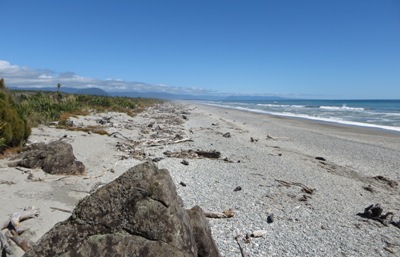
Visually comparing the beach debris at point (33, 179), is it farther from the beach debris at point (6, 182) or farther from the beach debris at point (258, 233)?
the beach debris at point (258, 233)

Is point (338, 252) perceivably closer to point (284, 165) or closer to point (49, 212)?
point (49, 212)

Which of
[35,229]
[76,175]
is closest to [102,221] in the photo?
Result: [35,229]

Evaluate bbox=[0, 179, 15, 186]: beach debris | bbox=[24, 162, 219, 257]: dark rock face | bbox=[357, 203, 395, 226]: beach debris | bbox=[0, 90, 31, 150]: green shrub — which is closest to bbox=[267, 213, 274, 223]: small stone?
bbox=[357, 203, 395, 226]: beach debris

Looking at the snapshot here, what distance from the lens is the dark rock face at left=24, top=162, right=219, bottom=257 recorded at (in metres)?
2.96

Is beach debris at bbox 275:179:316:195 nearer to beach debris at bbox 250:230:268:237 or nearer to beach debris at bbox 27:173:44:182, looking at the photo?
beach debris at bbox 250:230:268:237

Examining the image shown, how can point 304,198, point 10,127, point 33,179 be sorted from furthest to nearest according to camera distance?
point 10,127 < point 304,198 < point 33,179

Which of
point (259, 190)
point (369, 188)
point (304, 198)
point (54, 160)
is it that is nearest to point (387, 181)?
point (369, 188)

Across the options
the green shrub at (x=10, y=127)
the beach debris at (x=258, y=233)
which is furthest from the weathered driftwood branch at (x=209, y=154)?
the beach debris at (x=258, y=233)

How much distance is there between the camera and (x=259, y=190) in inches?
315

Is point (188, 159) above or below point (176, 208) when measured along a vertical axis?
below

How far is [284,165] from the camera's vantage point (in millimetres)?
11336

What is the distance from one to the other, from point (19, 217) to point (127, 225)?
8.22 ft

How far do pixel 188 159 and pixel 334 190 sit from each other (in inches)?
195

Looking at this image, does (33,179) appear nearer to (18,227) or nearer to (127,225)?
(18,227)
